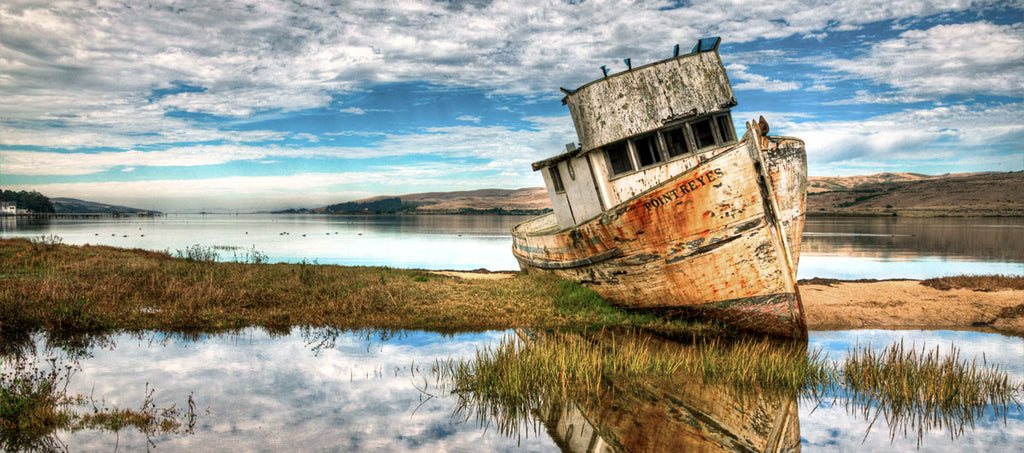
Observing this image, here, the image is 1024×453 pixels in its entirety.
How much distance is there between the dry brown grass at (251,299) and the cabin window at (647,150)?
340 cm

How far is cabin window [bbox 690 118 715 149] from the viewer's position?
12695mm

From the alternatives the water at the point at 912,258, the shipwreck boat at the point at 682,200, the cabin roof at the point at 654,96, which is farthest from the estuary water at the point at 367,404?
the water at the point at 912,258

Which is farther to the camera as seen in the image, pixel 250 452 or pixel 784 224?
pixel 784 224

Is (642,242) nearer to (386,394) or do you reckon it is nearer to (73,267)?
(386,394)

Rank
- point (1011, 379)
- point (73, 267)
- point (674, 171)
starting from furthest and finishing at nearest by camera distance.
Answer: point (73, 267) → point (674, 171) → point (1011, 379)

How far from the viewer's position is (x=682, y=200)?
10484 mm

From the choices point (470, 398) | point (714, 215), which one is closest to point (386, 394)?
point (470, 398)

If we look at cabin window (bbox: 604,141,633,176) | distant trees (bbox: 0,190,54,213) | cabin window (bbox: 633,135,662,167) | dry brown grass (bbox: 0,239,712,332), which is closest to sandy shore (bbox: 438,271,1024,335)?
cabin window (bbox: 633,135,662,167)

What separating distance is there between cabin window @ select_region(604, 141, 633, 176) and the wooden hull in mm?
1686

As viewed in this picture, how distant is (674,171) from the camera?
12.3m

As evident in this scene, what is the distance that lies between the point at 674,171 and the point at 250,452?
32.5 feet

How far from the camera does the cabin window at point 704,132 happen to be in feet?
41.7

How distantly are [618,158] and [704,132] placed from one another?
2.05 metres

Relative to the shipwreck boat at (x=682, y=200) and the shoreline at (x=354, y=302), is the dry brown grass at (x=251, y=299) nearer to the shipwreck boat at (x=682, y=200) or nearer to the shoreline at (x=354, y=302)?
the shoreline at (x=354, y=302)
